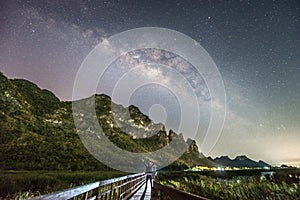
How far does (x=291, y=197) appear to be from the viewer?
3.80 meters

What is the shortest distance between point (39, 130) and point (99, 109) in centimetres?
9226

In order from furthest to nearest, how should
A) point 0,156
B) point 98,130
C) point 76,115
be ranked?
point 76,115
point 98,130
point 0,156

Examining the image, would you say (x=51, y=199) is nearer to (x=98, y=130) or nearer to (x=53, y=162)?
(x=53, y=162)

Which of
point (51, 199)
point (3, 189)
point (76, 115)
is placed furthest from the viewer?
point (76, 115)

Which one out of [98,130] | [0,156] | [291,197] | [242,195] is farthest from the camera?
[98,130]

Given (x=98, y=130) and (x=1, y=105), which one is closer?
(x=1, y=105)

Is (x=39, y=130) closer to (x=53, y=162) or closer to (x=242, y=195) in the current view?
(x=53, y=162)

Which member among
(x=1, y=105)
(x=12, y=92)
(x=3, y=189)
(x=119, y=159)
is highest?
(x=12, y=92)

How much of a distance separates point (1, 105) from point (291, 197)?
365ft

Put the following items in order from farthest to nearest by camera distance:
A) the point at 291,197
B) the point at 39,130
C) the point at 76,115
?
the point at 76,115 → the point at 39,130 → the point at 291,197

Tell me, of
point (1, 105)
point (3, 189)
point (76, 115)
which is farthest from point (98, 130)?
point (3, 189)

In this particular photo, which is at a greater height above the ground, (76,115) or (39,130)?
(76,115)

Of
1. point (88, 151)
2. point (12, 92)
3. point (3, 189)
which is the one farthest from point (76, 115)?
point (3, 189)

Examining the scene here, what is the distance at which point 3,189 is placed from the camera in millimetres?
19781
